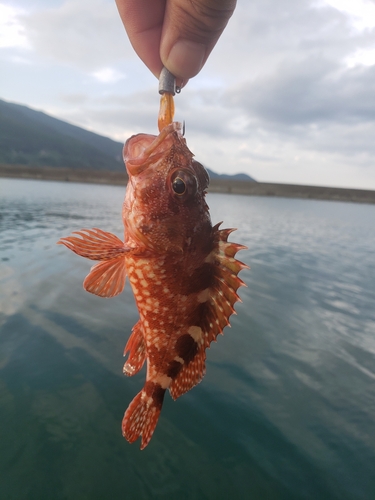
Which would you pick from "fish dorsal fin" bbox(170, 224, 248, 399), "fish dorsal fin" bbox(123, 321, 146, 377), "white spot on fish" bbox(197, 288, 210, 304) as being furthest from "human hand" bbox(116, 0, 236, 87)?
"fish dorsal fin" bbox(123, 321, 146, 377)

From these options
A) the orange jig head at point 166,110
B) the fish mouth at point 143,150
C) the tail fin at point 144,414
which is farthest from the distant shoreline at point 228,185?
the tail fin at point 144,414

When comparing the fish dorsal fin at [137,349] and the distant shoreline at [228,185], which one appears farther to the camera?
the distant shoreline at [228,185]

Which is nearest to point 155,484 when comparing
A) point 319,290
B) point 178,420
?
point 178,420

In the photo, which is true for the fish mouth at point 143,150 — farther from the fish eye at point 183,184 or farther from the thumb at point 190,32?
the thumb at point 190,32

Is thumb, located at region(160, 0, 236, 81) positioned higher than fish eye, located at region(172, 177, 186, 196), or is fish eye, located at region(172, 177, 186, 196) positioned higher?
thumb, located at region(160, 0, 236, 81)

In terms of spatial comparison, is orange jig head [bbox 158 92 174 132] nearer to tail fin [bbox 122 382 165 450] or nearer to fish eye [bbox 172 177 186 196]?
fish eye [bbox 172 177 186 196]

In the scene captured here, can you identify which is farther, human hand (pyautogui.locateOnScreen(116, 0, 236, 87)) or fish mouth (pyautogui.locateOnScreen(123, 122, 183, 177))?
fish mouth (pyautogui.locateOnScreen(123, 122, 183, 177))

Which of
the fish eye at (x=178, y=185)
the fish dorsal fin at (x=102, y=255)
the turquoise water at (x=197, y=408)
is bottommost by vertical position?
the turquoise water at (x=197, y=408)

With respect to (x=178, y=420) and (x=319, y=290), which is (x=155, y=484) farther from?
(x=319, y=290)
